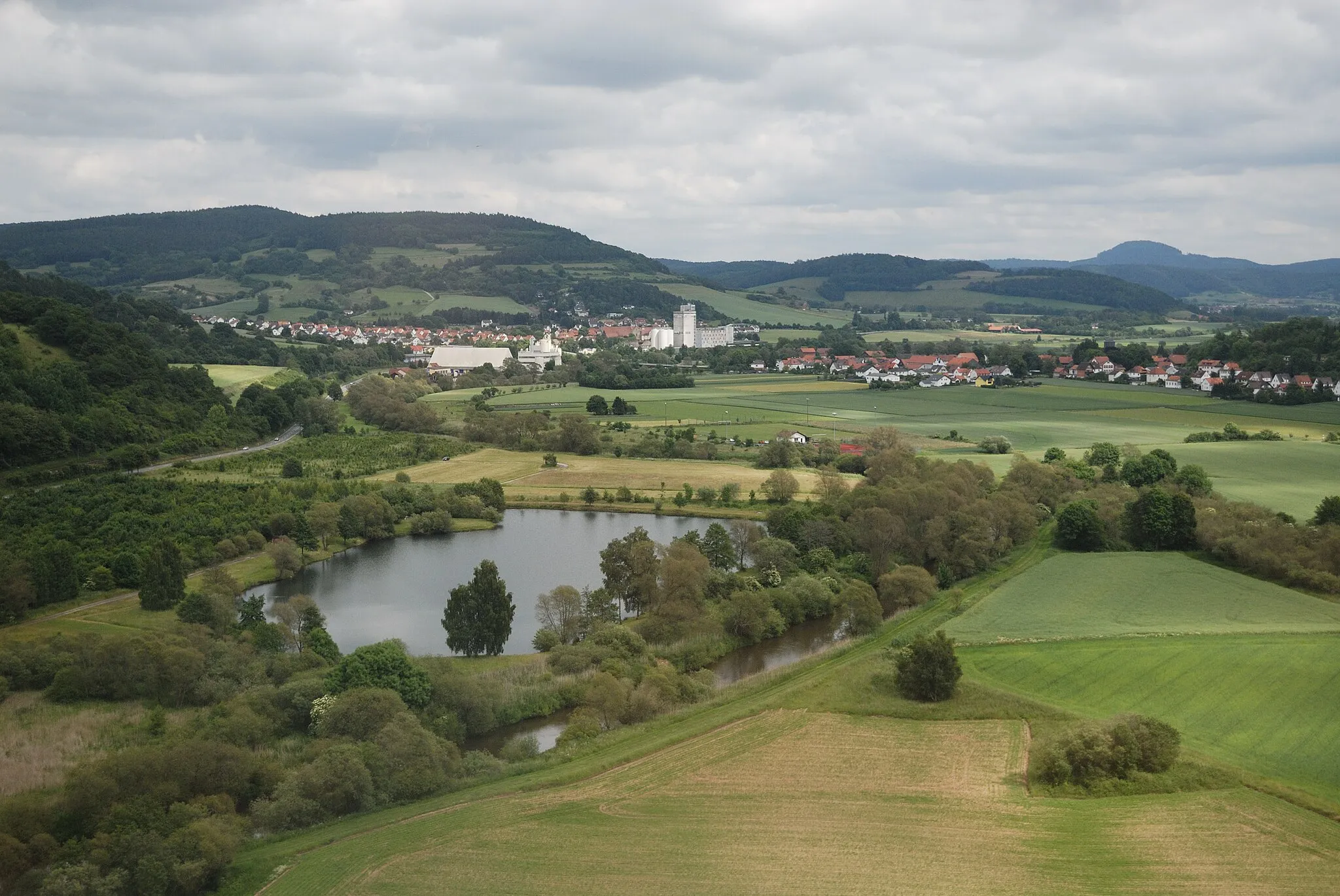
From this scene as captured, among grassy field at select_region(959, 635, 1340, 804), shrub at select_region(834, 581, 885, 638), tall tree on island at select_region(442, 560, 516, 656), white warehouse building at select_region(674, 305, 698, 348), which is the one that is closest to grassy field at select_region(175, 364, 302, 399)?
tall tree on island at select_region(442, 560, 516, 656)

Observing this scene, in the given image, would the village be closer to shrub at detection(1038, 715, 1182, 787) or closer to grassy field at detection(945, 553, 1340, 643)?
grassy field at detection(945, 553, 1340, 643)

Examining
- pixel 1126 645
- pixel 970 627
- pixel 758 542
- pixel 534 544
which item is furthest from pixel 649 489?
pixel 1126 645

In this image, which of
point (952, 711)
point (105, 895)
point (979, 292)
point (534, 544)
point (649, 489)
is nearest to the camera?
point (105, 895)

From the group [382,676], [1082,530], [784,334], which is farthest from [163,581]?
[784,334]

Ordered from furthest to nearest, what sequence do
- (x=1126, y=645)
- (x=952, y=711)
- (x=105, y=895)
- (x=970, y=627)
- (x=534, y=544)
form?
1. (x=534, y=544)
2. (x=970, y=627)
3. (x=1126, y=645)
4. (x=952, y=711)
5. (x=105, y=895)

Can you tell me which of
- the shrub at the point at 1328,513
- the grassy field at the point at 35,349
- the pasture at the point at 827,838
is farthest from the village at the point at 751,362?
the pasture at the point at 827,838

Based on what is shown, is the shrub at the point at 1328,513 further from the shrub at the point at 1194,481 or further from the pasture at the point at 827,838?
the pasture at the point at 827,838

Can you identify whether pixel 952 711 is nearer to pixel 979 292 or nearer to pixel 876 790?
pixel 876 790
